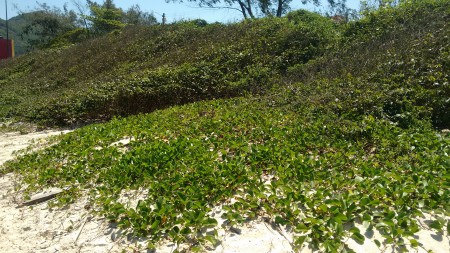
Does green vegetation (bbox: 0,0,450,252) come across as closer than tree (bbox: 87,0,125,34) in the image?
Yes

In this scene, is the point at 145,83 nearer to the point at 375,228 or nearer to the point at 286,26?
the point at 286,26

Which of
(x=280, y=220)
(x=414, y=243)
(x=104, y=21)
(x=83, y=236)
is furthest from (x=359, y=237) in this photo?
(x=104, y=21)

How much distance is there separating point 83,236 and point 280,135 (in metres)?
2.69

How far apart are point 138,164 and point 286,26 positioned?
9.58 metres

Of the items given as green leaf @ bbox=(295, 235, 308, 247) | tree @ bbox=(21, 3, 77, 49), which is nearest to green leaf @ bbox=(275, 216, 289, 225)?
green leaf @ bbox=(295, 235, 308, 247)

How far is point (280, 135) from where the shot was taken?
4.89 metres

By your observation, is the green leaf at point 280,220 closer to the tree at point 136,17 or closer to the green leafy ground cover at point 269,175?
the green leafy ground cover at point 269,175

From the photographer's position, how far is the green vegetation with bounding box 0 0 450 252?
9.55 feet


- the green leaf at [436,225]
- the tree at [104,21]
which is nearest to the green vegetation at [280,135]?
the green leaf at [436,225]

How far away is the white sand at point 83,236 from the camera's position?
266cm

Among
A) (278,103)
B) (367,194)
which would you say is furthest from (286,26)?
(367,194)

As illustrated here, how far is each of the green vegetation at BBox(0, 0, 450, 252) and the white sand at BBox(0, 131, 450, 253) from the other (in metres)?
0.10

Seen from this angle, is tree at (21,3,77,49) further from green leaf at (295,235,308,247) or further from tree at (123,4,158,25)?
green leaf at (295,235,308,247)

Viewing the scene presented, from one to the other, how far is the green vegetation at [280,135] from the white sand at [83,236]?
0.10 metres
